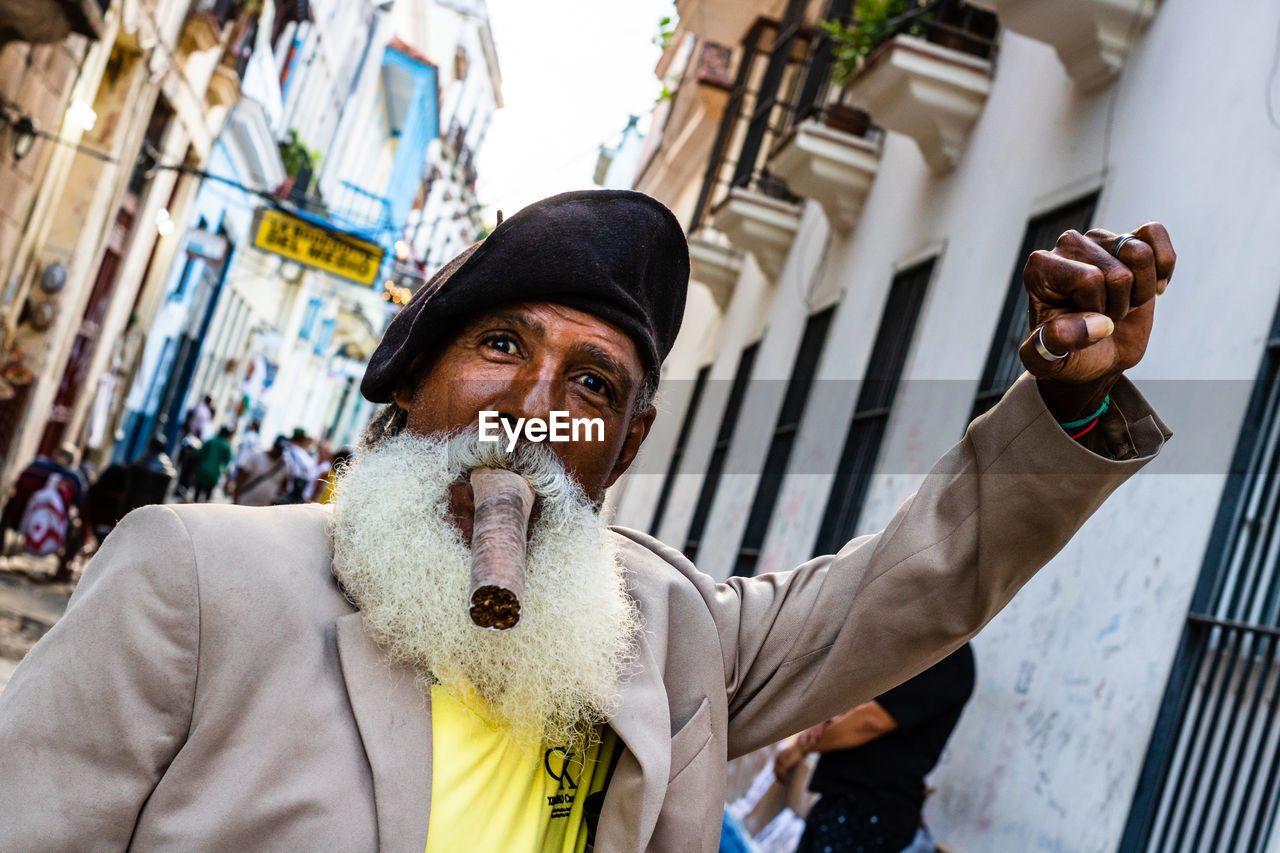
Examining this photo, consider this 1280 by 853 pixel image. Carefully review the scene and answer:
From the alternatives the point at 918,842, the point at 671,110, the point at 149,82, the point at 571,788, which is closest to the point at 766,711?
the point at 571,788

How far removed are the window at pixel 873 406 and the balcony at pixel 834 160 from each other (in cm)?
131

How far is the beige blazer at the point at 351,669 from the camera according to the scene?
1.73m

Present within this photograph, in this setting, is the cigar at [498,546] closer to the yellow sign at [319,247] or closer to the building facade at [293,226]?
the building facade at [293,226]

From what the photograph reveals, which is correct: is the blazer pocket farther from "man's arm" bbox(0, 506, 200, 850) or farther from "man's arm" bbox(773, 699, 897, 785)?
"man's arm" bbox(773, 699, 897, 785)

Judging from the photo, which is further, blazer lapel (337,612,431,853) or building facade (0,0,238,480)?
building facade (0,0,238,480)

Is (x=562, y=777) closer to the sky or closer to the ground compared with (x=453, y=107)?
closer to the ground

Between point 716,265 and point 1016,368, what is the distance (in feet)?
25.1

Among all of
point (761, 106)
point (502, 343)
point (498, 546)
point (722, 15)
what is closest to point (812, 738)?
point (502, 343)

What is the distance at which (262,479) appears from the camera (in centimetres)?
1352

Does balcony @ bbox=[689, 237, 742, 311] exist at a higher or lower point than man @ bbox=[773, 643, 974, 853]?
higher

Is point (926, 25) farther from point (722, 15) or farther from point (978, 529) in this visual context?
point (722, 15)

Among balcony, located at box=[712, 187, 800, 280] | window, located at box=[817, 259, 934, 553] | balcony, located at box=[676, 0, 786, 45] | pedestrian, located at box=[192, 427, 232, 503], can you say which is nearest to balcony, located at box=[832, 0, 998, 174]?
window, located at box=[817, 259, 934, 553]

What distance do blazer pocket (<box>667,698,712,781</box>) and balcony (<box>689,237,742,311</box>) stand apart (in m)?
11.3

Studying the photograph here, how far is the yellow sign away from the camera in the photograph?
56.5 ft
